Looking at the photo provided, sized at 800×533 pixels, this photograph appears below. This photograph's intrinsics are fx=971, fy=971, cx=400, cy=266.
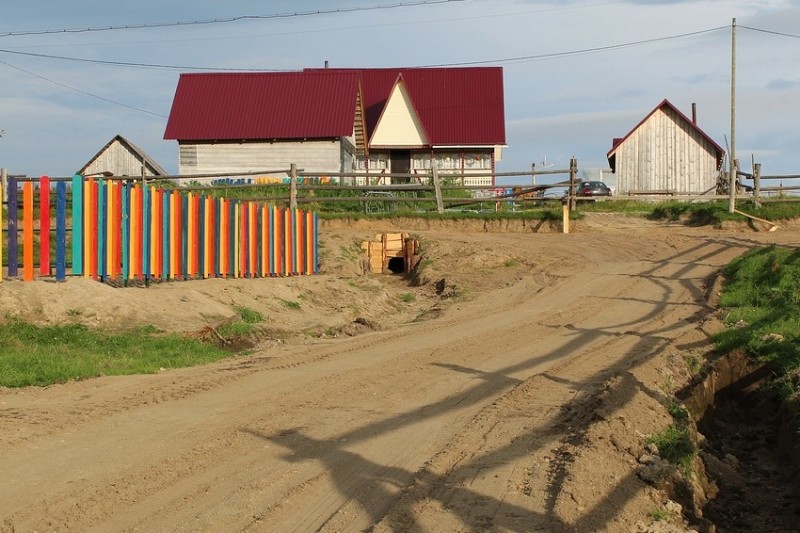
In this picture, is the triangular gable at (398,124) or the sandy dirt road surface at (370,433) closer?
the sandy dirt road surface at (370,433)

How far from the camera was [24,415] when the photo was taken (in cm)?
848

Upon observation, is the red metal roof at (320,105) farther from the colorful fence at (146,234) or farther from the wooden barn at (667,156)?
the colorful fence at (146,234)

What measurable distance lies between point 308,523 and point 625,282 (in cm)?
1610

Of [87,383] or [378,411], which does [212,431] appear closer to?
[378,411]

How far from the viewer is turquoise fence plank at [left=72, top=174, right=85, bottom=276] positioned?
14.4m

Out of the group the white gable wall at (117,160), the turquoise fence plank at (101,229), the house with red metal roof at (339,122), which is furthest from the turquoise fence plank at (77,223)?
the white gable wall at (117,160)

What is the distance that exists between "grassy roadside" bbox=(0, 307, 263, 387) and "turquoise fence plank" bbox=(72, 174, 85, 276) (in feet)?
5.89

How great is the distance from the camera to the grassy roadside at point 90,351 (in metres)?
10.6

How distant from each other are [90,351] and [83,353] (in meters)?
0.27

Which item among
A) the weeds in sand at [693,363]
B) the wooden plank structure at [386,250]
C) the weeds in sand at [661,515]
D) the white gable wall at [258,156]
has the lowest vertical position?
the weeds in sand at [661,515]

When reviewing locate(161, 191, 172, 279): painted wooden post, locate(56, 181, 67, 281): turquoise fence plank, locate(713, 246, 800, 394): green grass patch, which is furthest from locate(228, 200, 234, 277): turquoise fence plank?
locate(713, 246, 800, 394): green grass patch

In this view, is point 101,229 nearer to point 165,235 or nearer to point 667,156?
point 165,235

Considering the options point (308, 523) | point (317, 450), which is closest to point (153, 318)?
point (317, 450)

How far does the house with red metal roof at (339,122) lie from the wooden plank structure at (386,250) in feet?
41.3
